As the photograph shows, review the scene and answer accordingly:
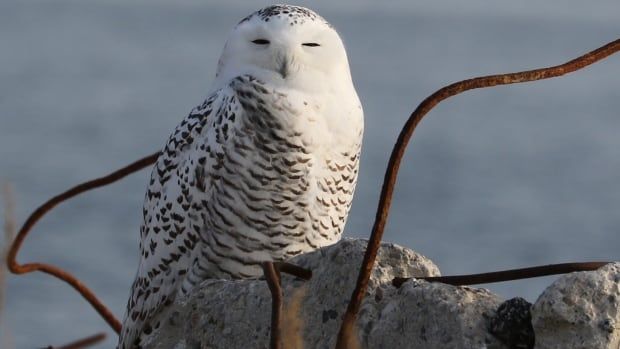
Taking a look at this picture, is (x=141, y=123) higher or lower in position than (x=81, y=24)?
lower

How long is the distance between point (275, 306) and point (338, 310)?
27 cm

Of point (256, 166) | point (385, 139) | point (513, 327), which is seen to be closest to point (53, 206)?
point (256, 166)

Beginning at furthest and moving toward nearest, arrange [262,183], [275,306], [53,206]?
[262,183] < [53,206] < [275,306]

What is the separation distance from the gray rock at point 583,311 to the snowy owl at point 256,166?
5.67ft

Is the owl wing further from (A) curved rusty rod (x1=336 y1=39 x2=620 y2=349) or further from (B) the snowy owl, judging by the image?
(A) curved rusty rod (x1=336 y1=39 x2=620 y2=349)

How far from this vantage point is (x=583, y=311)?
2227 millimetres

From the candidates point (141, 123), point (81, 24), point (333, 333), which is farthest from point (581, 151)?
point (333, 333)

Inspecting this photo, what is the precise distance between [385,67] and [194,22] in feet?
16.1

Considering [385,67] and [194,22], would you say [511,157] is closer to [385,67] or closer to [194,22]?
[385,67]

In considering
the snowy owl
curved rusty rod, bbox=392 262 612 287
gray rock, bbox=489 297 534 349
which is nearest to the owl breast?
the snowy owl

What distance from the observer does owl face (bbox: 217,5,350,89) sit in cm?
399

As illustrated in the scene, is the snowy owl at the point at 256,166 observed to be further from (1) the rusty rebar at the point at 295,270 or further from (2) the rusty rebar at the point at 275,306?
(2) the rusty rebar at the point at 275,306

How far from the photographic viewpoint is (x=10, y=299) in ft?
43.7

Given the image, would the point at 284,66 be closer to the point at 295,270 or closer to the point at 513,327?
the point at 295,270
